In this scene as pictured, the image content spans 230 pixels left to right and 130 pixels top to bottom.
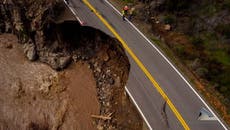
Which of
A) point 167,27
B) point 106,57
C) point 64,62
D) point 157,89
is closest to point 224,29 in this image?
point 167,27

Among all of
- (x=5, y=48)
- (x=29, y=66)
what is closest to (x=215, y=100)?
(x=29, y=66)

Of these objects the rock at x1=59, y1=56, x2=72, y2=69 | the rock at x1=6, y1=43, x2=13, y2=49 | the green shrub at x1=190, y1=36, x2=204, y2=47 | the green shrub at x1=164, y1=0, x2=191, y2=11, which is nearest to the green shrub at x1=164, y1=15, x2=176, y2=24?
the green shrub at x1=164, y1=0, x2=191, y2=11

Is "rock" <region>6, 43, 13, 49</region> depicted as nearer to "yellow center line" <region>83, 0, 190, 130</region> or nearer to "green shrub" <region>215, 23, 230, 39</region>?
"yellow center line" <region>83, 0, 190, 130</region>

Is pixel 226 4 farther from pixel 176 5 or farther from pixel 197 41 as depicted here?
pixel 197 41

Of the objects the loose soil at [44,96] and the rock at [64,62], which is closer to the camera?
the loose soil at [44,96]

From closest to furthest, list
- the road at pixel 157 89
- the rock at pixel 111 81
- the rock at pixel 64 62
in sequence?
1. the road at pixel 157 89
2. the rock at pixel 111 81
3. the rock at pixel 64 62

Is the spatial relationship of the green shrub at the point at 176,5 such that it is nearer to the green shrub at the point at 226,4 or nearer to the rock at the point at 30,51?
the green shrub at the point at 226,4

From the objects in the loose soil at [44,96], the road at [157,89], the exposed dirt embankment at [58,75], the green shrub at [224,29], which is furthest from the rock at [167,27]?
the loose soil at [44,96]
